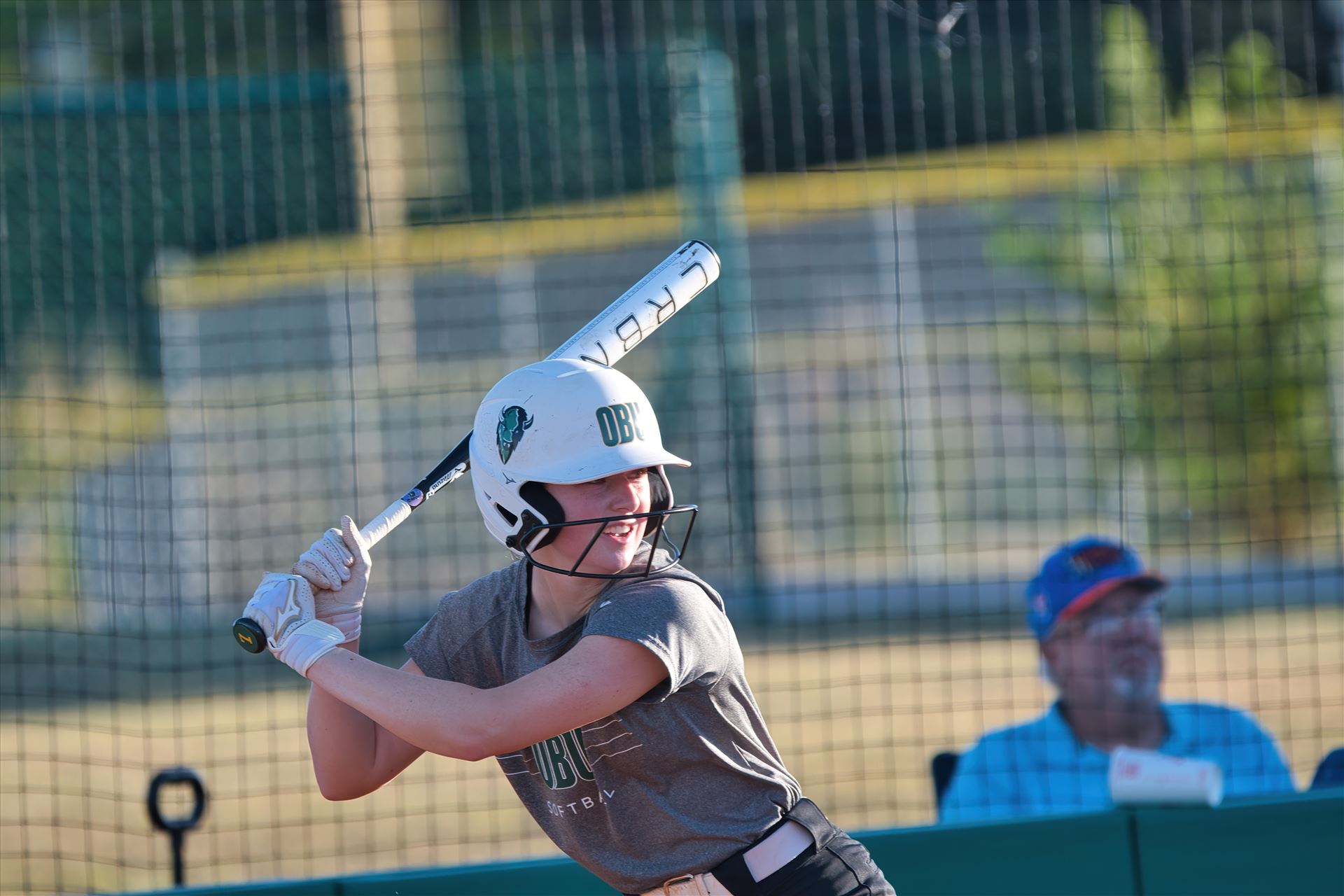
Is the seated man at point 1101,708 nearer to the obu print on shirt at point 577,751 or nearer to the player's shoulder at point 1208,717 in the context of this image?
the player's shoulder at point 1208,717

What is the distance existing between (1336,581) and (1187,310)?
244 centimetres

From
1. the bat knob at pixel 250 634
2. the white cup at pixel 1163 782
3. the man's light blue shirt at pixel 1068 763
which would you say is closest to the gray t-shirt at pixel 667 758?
the bat knob at pixel 250 634

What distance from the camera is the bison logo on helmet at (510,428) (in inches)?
96.2

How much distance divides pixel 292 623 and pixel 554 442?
542mm

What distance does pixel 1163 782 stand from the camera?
3.56 meters

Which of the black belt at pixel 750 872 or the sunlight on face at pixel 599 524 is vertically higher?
the sunlight on face at pixel 599 524

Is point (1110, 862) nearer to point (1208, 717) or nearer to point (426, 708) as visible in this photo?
point (1208, 717)

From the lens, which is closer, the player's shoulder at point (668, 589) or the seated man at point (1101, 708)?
the player's shoulder at point (668, 589)

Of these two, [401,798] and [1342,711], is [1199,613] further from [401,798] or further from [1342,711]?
[401,798]

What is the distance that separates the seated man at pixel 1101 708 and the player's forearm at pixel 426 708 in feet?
7.75

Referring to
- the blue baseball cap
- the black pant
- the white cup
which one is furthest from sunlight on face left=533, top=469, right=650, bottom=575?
the blue baseball cap

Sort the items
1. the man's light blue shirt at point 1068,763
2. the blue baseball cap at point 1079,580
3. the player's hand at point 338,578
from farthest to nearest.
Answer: the blue baseball cap at point 1079,580 < the man's light blue shirt at point 1068,763 < the player's hand at point 338,578

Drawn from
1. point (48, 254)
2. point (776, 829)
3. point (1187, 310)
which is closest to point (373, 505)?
point (48, 254)

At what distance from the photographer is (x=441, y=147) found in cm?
1047
